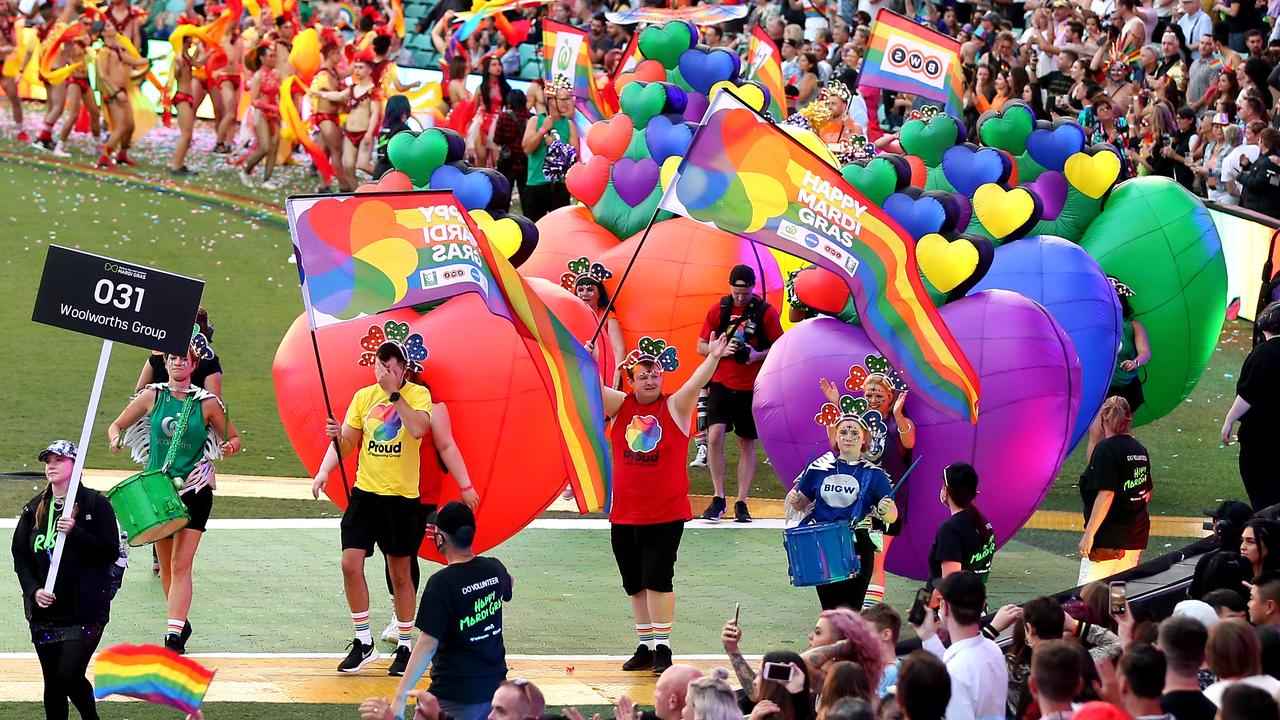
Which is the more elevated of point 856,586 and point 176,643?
point 856,586

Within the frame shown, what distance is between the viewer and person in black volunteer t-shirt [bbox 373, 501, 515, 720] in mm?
7426

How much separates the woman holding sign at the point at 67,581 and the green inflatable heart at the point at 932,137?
663cm

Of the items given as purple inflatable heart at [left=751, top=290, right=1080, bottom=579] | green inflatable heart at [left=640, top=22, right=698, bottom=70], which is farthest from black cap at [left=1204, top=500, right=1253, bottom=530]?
green inflatable heart at [left=640, top=22, right=698, bottom=70]

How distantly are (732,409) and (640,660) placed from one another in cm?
364

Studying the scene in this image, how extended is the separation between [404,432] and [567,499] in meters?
4.06

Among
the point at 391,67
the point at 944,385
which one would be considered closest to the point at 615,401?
the point at 944,385

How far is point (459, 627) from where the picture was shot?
7445 mm

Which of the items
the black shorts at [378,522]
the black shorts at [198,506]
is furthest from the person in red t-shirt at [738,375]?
the black shorts at [198,506]

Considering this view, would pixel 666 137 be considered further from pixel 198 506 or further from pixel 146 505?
pixel 146 505

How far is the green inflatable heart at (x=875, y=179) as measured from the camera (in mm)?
11023

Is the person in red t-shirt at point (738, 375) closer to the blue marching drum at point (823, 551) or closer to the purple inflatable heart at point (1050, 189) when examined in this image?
the purple inflatable heart at point (1050, 189)

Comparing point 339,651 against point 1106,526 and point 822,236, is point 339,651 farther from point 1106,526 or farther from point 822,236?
point 1106,526

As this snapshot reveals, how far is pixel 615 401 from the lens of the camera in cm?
998

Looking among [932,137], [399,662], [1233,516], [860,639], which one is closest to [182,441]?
[399,662]
